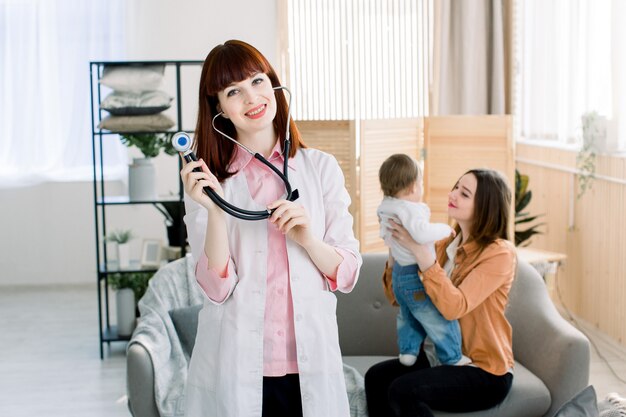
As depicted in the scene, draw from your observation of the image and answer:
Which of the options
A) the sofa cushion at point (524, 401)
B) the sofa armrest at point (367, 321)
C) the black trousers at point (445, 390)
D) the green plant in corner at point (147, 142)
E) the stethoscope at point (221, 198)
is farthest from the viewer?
the green plant in corner at point (147, 142)

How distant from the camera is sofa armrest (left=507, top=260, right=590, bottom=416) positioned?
2.59 metres

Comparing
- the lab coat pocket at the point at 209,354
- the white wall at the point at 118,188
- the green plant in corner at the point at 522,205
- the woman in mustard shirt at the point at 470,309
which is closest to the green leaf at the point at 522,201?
the green plant in corner at the point at 522,205

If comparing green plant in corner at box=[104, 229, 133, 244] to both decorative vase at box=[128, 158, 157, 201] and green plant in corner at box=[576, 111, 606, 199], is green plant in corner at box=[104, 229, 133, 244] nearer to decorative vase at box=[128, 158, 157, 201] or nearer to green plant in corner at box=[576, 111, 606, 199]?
decorative vase at box=[128, 158, 157, 201]

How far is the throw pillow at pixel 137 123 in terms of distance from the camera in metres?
4.27

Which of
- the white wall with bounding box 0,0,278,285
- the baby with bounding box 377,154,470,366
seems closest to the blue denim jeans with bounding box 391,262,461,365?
the baby with bounding box 377,154,470,366

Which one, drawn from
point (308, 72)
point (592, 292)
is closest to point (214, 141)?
point (592, 292)

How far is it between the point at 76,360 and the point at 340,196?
3.16m

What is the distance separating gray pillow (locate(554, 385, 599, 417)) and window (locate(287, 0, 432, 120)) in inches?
161

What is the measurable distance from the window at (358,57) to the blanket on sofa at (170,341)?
269 cm

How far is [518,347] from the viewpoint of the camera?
114 inches

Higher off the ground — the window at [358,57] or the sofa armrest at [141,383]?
the window at [358,57]

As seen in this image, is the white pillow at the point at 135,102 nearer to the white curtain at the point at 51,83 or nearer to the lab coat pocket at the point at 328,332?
the white curtain at the point at 51,83

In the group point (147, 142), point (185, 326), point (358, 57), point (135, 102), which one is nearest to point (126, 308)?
point (147, 142)

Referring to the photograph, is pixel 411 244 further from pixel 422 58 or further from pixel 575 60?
pixel 422 58
